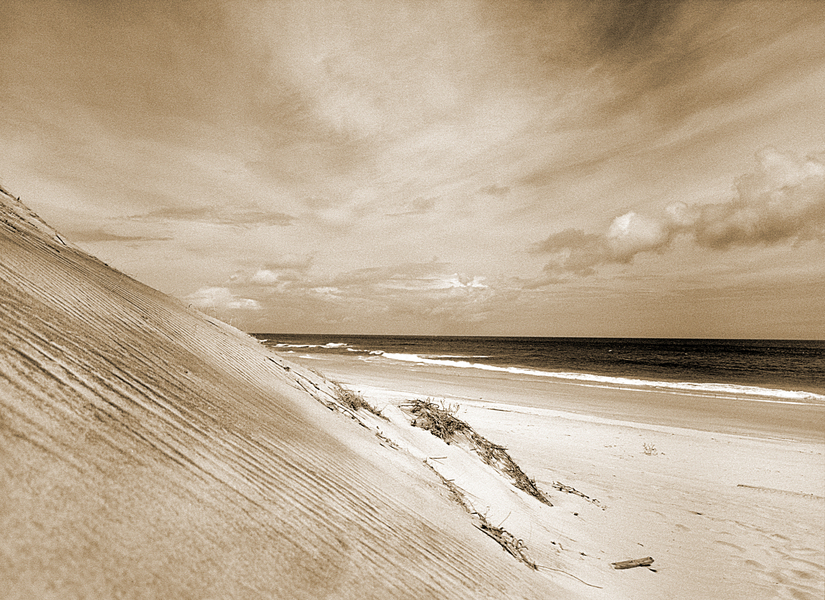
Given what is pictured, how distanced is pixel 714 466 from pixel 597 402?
9.02 meters

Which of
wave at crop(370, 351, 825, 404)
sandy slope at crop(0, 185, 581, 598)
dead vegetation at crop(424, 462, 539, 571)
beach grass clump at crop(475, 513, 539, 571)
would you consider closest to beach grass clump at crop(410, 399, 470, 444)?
dead vegetation at crop(424, 462, 539, 571)

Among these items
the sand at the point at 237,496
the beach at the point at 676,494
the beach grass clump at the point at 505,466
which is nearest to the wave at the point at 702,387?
the beach at the point at 676,494

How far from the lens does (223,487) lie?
1.72 metres

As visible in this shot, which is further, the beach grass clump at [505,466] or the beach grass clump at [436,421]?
the beach grass clump at [436,421]

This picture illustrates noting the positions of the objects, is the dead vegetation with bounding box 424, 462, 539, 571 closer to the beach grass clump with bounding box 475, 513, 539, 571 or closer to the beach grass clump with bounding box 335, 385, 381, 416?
the beach grass clump with bounding box 475, 513, 539, 571

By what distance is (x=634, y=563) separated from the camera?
4441mm

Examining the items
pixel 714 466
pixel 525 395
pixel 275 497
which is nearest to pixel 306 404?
pixel 275 497

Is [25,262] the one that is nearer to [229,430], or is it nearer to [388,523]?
[229,430]

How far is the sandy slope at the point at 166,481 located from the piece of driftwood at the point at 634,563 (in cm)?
160

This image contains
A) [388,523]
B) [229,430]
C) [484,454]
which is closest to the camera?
[229,430]

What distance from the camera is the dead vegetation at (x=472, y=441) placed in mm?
5715

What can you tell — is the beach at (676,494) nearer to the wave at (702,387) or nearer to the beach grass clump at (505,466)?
the beach grass clump at (505,466)

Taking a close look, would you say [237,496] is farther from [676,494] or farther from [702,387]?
[702,387]

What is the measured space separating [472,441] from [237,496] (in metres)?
4.76
